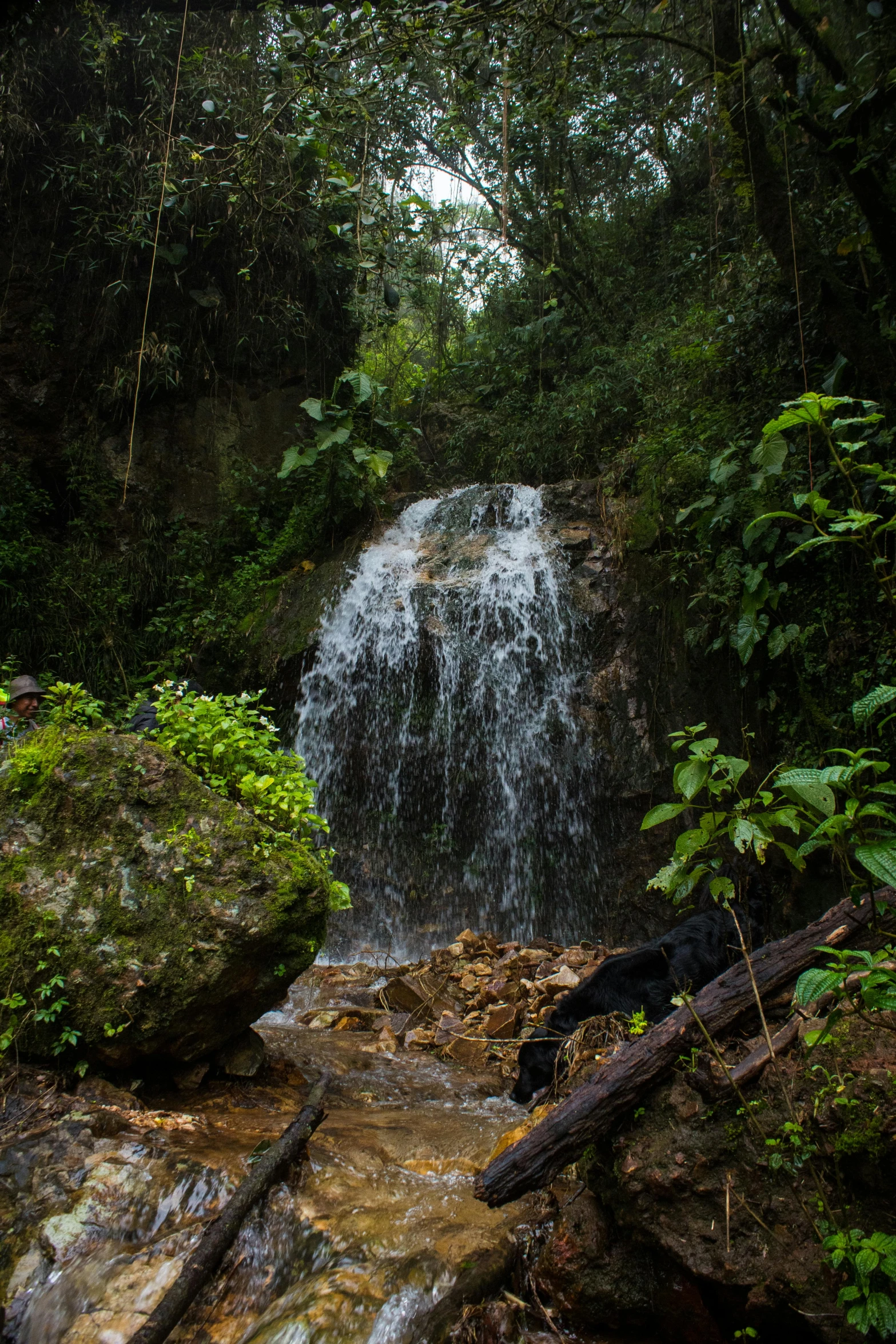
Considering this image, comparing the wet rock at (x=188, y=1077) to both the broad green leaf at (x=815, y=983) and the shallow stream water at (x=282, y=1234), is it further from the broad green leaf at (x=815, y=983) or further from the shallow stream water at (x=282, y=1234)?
the broad green leaf at (x=815, y=983)

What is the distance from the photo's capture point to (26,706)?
517 centimetres

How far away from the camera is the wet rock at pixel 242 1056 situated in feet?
10.5

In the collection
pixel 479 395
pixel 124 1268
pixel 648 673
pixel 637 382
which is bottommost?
pixel 124 1268

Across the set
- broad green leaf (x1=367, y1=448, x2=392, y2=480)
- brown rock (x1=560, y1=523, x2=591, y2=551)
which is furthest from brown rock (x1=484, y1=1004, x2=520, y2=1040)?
broad green leaf (x1=367, y1=448, x2=392, y2=480)

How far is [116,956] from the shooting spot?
2848 mm

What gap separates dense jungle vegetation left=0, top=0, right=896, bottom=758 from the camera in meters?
5.18

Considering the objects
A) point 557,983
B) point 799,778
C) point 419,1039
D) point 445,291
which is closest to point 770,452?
point 799,778

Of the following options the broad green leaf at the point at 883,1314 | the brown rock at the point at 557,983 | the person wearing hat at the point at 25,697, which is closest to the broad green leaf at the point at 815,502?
the broad green leaf at the point at 883,1314

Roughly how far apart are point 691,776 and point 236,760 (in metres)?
2.42

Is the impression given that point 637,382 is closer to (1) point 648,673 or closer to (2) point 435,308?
(1) point 648,673

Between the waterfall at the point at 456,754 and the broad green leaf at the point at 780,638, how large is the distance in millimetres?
2230

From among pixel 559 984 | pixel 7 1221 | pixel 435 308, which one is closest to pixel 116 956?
pixel 7 1221

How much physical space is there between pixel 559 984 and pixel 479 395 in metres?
11.0

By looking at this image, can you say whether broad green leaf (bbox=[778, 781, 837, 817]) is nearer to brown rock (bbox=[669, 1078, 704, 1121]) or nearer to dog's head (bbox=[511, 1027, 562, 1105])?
brown rock (bbox=[669, 1078, 704, 1121])
